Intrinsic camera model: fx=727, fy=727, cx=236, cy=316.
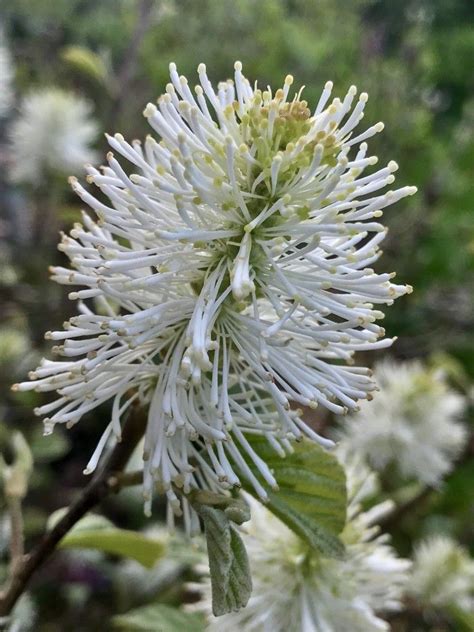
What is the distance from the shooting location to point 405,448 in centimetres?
133

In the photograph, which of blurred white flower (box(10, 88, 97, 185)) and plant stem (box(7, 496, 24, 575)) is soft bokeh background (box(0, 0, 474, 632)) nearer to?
blurred white flower (box(10, 88, 97, 185))

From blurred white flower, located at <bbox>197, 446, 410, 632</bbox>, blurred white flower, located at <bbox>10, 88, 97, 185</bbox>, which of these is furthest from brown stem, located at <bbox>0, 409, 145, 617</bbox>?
blurred white flower, located at <bbox>10, 88, 97, 185</bbox>

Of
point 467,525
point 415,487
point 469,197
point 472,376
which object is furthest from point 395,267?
point 415,487

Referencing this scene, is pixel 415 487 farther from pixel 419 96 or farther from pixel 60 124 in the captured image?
pixel 419 96

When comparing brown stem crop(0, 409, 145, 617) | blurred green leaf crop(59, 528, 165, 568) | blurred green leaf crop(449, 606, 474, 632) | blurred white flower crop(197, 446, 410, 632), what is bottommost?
blurred green leaf crop(449, 606, 474, 632)

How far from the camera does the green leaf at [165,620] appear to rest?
80 cm

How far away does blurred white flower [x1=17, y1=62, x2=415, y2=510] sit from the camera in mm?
498

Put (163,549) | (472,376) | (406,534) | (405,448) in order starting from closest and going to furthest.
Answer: (163,549)
(405,448)
(406,534)
(472,376)

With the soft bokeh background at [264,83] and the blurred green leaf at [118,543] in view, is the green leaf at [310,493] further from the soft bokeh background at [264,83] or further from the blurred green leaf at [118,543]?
the soft bokeh background at [264,83]

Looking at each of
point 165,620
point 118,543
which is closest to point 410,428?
point 165,620

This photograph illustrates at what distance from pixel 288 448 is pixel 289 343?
0.09m

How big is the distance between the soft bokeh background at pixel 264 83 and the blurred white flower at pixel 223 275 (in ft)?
2.72

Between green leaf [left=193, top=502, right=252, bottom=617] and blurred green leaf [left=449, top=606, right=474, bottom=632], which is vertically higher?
green leaf [left=193, top=502, right=252, bottom=617]

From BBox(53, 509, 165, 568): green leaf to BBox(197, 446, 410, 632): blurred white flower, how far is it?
0.09 m
